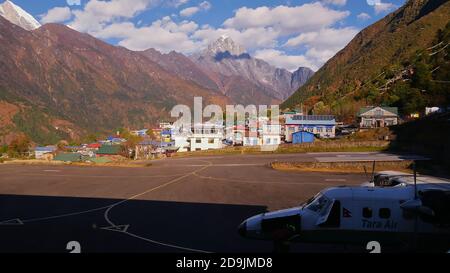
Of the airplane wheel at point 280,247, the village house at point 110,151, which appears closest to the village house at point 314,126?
the village house at point 110,151

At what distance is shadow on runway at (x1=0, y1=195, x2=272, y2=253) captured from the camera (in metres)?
13.4

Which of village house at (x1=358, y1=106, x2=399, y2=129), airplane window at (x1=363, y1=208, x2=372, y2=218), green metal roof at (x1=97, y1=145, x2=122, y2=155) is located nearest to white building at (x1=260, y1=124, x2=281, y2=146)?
village house at (x1=358, y1=106, x2=399, y2=129)

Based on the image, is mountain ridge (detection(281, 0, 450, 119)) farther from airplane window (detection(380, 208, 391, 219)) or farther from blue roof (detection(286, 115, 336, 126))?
airplane window (detection(380, 208, 391, 219))

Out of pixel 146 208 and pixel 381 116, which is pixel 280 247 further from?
pixel 381 116

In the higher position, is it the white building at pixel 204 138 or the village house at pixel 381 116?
the village house at pixel 381 116

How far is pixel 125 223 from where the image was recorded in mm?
16922

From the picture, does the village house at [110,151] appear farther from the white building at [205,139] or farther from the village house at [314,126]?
the village house at [314,126]

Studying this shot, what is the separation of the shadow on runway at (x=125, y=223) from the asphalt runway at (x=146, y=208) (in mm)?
31

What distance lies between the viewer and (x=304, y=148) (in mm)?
55906

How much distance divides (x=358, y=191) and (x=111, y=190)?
62.4 feet

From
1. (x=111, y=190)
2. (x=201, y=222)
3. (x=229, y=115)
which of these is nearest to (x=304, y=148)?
(x=111, y=190)

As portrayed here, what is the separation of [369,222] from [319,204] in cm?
143

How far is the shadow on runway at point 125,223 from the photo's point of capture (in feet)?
44.1

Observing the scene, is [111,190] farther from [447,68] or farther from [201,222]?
[447,68]
